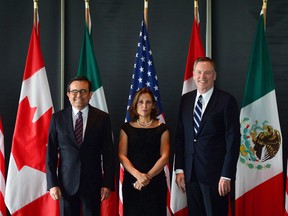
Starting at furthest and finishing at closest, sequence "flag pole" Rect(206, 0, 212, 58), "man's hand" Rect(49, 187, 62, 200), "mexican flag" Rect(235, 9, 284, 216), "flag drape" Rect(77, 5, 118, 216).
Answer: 1. "flag pole" Rect(206, 0, 212, 58)
2. "flag drape" Rect(77, 5, 118, 216)
3. "mexican flag" Rect(235, 9, 284, 216)
4. "man's hand" Rect(49, 187, 62, 200)

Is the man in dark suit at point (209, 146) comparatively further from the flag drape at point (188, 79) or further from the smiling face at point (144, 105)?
the flag drape at point (188, 79)

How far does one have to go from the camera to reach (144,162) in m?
2.88

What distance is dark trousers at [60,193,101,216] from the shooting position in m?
2.78

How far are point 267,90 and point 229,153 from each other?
38.4 inches

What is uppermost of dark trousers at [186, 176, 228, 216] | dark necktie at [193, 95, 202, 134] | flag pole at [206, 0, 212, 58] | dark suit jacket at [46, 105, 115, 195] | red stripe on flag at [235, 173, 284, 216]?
flag pole at [206, 0, 212, 58]

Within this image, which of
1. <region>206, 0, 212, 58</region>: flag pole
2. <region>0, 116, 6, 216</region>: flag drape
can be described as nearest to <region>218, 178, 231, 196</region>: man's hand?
<region>206, 0, 212, 58</region>: flag pole

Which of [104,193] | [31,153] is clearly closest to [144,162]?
[104,193]

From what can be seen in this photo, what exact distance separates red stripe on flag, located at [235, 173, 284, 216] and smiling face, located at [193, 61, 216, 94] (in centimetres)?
109

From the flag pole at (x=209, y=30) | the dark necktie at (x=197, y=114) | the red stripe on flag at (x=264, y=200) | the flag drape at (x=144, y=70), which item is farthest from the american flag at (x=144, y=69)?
the red stripe on flag at (x=264, y=200)

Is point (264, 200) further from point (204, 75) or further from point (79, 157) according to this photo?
point (79, 157)

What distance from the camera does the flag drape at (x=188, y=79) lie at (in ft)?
11.5

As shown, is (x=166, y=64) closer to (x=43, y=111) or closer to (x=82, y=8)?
(x=82, y=8)

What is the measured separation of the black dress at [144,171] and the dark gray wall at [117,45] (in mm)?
1103

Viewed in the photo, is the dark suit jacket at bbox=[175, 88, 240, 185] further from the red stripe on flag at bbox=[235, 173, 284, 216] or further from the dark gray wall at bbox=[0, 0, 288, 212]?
the dark gray wall at bbox=[0, 0, 288, 212]
